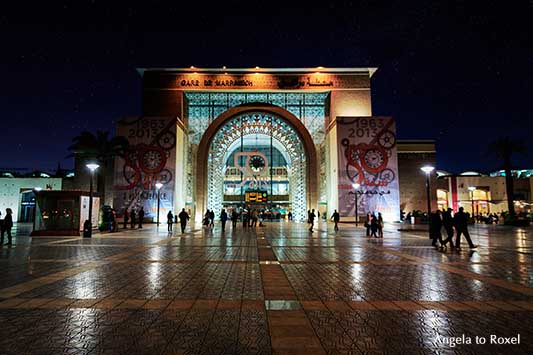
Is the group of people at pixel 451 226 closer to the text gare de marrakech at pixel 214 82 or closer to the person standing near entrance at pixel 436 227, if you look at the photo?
the person standing near entrance at pixel 436 227

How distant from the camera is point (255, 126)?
160 feet

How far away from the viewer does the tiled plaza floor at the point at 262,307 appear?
12.4 feet

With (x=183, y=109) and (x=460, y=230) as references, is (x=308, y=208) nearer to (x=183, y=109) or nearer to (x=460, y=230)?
(x=183, y=109)

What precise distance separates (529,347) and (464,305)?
5.75 feet

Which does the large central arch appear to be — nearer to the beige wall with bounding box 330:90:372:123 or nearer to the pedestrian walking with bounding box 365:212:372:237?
the beige wall with bounding box 330:90:372:123

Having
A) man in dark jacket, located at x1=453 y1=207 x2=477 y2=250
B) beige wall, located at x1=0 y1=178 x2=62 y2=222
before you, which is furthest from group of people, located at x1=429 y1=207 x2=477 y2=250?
beige wall, located at x1=0 y1=178 x2=62 y2=222

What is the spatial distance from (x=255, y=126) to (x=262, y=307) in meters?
44.7

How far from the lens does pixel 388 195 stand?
38938 mm

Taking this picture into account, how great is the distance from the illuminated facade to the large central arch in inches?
5.3

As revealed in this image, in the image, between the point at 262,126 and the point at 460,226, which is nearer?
the point at 460,226

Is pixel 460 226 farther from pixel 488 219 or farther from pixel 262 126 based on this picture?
pixel 262 126

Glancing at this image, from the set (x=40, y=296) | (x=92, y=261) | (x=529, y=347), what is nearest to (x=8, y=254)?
(x=92, y=261)

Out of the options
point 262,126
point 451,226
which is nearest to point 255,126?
point 262,126

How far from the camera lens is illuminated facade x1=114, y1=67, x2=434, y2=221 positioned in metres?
40.0
